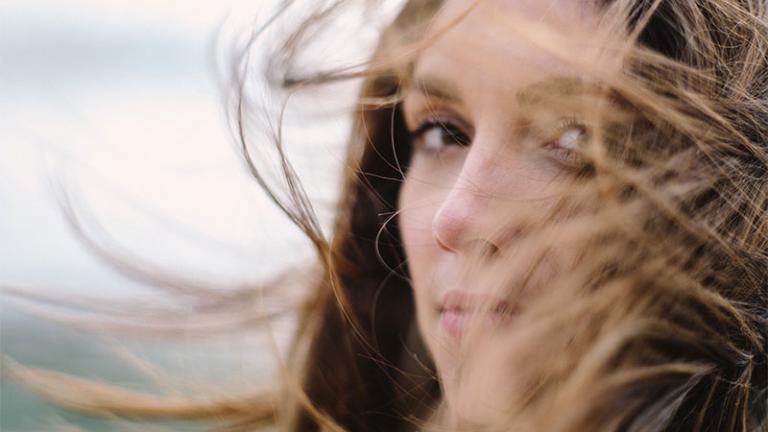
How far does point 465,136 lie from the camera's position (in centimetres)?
165

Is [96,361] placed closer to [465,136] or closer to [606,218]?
[465,136]

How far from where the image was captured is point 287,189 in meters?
1.71

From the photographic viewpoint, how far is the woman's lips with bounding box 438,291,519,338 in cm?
141

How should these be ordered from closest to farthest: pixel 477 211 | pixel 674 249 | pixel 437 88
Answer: pixel 674 249 → pixel 477 211 → pixel 437 88

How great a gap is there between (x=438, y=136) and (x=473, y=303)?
36 centimetres

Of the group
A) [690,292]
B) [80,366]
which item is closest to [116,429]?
[80,366]

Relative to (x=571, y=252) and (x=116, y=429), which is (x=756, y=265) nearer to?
(x=571, y=252)

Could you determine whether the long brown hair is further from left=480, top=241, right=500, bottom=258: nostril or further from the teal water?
the teal water

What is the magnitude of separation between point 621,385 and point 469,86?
475 mm

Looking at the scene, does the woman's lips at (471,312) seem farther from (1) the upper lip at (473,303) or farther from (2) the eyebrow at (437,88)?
(2) the eyebrow at (437,88)

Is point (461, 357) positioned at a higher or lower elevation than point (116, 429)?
higher

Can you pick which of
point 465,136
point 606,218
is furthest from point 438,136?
point 606,218

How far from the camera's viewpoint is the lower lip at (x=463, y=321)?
1.41 metres

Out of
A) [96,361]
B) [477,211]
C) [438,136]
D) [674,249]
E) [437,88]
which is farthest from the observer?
[96,361]
